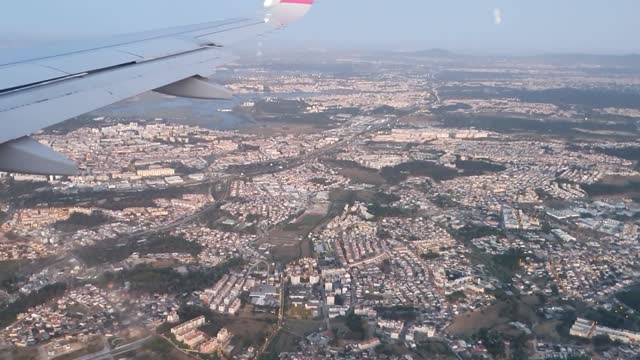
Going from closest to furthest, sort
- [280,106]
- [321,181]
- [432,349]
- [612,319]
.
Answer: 1. [432,349]
2. [612,319]
3. [321,181]
4. [280,106]

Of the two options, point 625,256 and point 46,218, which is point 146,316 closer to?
point 46,218

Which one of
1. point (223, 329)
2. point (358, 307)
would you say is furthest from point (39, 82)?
point (358, 307)

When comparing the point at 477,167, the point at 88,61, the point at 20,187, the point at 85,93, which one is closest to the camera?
the point at 85,93

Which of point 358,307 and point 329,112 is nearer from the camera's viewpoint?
point 358,307

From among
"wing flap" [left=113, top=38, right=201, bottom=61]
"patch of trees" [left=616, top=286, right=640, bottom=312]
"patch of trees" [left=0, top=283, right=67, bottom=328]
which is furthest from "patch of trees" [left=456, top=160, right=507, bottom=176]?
"wing flap" [left=113, top=38, right=201, bottom=61]

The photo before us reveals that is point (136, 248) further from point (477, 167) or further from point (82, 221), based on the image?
point (477, 167)

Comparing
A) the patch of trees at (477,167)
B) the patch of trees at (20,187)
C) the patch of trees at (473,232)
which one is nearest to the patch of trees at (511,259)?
the patch of trees at (473,232)

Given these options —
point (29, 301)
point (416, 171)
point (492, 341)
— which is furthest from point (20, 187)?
point (492, 341)
